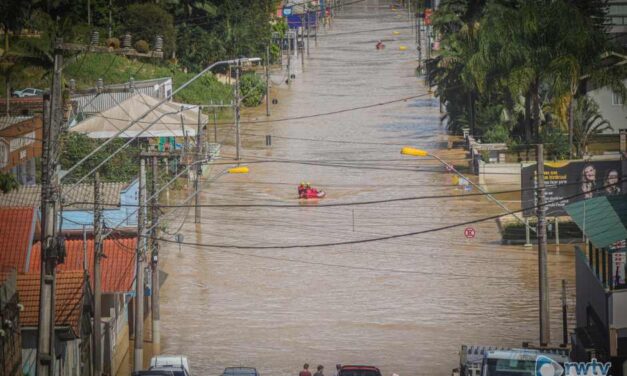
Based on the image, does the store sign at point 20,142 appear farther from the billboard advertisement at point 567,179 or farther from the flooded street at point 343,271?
the billboard advertisement at point 567,179

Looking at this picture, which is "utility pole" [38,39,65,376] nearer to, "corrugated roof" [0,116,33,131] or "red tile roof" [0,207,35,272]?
"red tile roof" [0,207,35,272]

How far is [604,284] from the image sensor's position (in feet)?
111

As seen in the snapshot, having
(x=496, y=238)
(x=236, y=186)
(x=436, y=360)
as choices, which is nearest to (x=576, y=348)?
(x=436, y=360)

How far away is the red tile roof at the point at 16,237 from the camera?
37344 millimetres

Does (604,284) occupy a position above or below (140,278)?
above

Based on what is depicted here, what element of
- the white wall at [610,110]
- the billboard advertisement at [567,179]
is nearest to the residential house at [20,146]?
the billboard advertisement at [567,179]

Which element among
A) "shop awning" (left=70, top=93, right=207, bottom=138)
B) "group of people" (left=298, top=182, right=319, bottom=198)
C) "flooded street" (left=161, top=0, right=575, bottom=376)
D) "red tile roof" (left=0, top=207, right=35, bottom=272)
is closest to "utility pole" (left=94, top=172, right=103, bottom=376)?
"red tile roof" (left=0, top=207, right=35, bottom=272)

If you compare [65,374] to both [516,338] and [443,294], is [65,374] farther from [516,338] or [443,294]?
[443,294]

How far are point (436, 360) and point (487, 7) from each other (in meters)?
40.1

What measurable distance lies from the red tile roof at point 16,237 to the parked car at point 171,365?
158 inches

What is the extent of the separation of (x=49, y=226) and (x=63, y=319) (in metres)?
7.52

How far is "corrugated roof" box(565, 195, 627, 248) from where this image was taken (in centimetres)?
3362

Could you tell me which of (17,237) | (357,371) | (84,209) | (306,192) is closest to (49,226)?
(357,371)

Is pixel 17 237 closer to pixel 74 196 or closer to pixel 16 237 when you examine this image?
pixel 16 237
